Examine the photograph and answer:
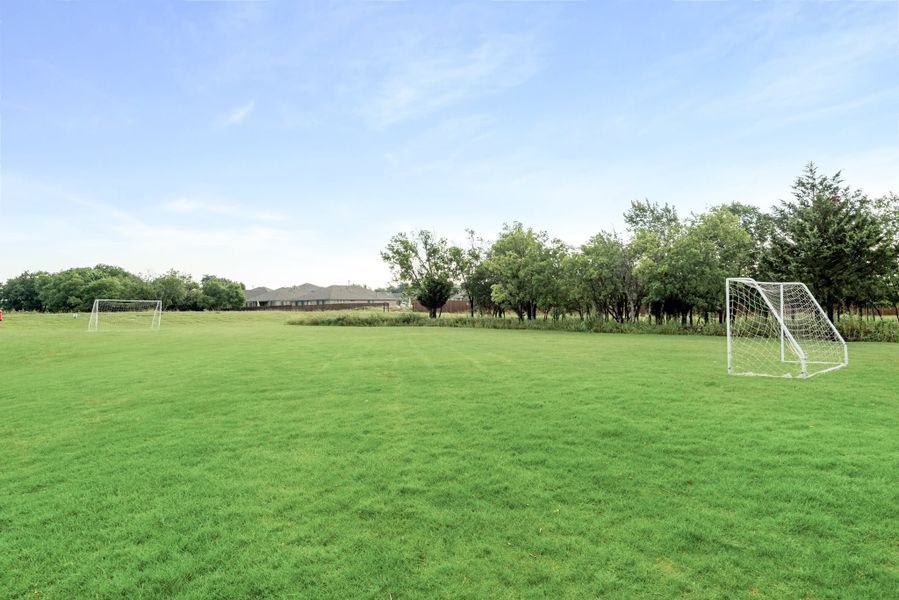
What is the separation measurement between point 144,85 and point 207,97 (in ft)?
8.49

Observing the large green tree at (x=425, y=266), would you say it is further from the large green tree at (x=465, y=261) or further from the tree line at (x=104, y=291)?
the tree line at (x=104, y=291)

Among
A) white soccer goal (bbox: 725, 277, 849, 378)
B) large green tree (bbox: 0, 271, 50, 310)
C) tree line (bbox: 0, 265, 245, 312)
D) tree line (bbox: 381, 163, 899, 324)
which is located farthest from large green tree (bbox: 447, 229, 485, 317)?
large green tree (bbox: 0, 271, 50, 310)

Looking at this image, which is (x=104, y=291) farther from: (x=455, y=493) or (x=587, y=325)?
(x=455, y=493)

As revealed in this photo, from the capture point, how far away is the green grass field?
10.5 ft

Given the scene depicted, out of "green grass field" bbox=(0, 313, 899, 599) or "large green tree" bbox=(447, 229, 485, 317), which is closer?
"green grass field" bbox=(0, 313, 899, 599)

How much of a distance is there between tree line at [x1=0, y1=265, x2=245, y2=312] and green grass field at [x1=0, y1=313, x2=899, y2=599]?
77339mm

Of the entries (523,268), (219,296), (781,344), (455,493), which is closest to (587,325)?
(523,268)

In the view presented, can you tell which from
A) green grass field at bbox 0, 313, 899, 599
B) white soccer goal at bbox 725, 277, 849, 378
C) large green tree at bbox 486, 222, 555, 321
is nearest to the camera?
green grass field at bbox 0, 313, 899, 599

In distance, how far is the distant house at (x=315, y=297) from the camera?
3991 inches

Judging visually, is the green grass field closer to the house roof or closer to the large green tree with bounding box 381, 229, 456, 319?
the large green tree with bounding box 381, 229, 456, 319

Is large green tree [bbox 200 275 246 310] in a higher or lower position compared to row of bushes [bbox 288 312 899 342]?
higher

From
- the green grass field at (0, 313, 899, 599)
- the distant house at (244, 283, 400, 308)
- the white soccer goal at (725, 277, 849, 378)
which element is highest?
the distant house at (244, 283, 400, 308)

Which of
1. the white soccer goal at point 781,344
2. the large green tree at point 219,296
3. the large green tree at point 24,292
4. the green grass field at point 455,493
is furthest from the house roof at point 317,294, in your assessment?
the green grass field at point 455,493

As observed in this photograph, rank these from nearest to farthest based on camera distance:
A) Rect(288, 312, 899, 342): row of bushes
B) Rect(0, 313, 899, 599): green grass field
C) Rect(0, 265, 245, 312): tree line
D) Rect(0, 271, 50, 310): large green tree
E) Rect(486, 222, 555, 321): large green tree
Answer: Rect(0, 313, 899, 599): green grass field → Rect(288, 312, 899, 342): row of bushes → Rect(486, 222, 555, 321): large green tree → Rect(0, 265, 245, 312): tree line → Rect(0, 271, 50, 310): large green tree
